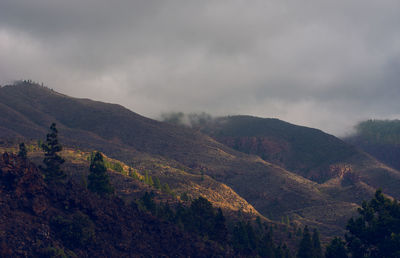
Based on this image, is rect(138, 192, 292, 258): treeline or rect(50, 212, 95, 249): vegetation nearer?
rect(50, 212, 95, 249): vegetation

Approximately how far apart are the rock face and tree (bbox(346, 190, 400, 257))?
48.5 feet

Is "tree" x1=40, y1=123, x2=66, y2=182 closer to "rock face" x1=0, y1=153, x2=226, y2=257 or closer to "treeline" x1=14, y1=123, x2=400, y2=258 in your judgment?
"treeline" x1=14, y1=123, x2=400, y2=258

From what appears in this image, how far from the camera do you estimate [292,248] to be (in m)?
106

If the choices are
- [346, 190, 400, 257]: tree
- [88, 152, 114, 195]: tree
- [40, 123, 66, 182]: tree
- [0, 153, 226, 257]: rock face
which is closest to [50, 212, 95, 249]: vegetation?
[0, 153, 226, 257]: rock face

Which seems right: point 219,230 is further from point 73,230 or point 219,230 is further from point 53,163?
point 73,230

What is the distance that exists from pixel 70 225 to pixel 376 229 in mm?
31383

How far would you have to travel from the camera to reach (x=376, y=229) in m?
45.7

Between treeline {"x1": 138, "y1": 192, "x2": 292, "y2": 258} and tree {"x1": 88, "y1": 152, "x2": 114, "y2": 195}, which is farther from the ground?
tree {"x1": 88, "y1": 152, "x2": 114, "y2": 195}

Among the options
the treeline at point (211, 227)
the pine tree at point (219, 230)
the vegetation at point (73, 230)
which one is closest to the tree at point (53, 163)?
the treeline at point (211, 227)

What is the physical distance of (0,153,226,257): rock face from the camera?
37344 mm

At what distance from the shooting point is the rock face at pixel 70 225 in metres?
37.3

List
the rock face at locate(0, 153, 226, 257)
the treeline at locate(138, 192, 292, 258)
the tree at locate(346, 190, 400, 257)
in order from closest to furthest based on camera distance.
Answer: the rock face at locate(0, 153, 226, 257), the tree at locate(346, 190, 400, 257), the treeline at locate(138, 192, 292, 258)

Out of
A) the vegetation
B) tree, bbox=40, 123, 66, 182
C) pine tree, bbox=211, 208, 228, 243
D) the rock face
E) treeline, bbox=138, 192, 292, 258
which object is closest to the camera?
the rock face

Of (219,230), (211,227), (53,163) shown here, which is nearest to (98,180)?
(53,163)
